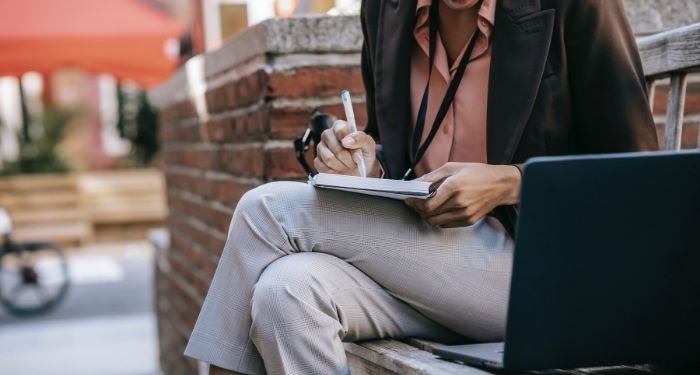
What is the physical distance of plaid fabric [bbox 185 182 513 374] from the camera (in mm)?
1615

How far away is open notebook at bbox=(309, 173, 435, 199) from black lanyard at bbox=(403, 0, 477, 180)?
0.28 meters

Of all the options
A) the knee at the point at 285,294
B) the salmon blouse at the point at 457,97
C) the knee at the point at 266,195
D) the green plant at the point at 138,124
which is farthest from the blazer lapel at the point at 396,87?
the green plant at the point at 138,124

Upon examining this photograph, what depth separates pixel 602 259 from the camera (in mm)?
1274

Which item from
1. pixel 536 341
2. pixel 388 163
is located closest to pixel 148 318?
pixel 388 163

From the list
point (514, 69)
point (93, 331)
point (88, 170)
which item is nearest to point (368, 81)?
point (514, 69)

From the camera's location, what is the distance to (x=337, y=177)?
5.15 ft

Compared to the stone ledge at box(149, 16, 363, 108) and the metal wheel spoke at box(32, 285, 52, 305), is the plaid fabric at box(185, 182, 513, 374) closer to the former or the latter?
the stone ledge at box(149, 16, 363, 108)

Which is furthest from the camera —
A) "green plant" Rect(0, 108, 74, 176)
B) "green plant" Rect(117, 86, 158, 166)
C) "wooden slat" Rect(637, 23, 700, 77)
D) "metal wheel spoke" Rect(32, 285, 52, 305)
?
"green plant" Rect(117, 86, 158, 166)

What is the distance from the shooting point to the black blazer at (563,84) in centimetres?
165

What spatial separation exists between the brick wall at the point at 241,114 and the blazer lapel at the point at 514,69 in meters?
0.75

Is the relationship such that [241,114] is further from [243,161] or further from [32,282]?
[32,282]

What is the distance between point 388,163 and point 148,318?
568 centimetres

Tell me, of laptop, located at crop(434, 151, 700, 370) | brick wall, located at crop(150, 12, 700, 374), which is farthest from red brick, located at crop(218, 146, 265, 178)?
laptop, located at crop(434, 151, 700, 370)

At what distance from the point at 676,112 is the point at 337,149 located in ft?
2.58
